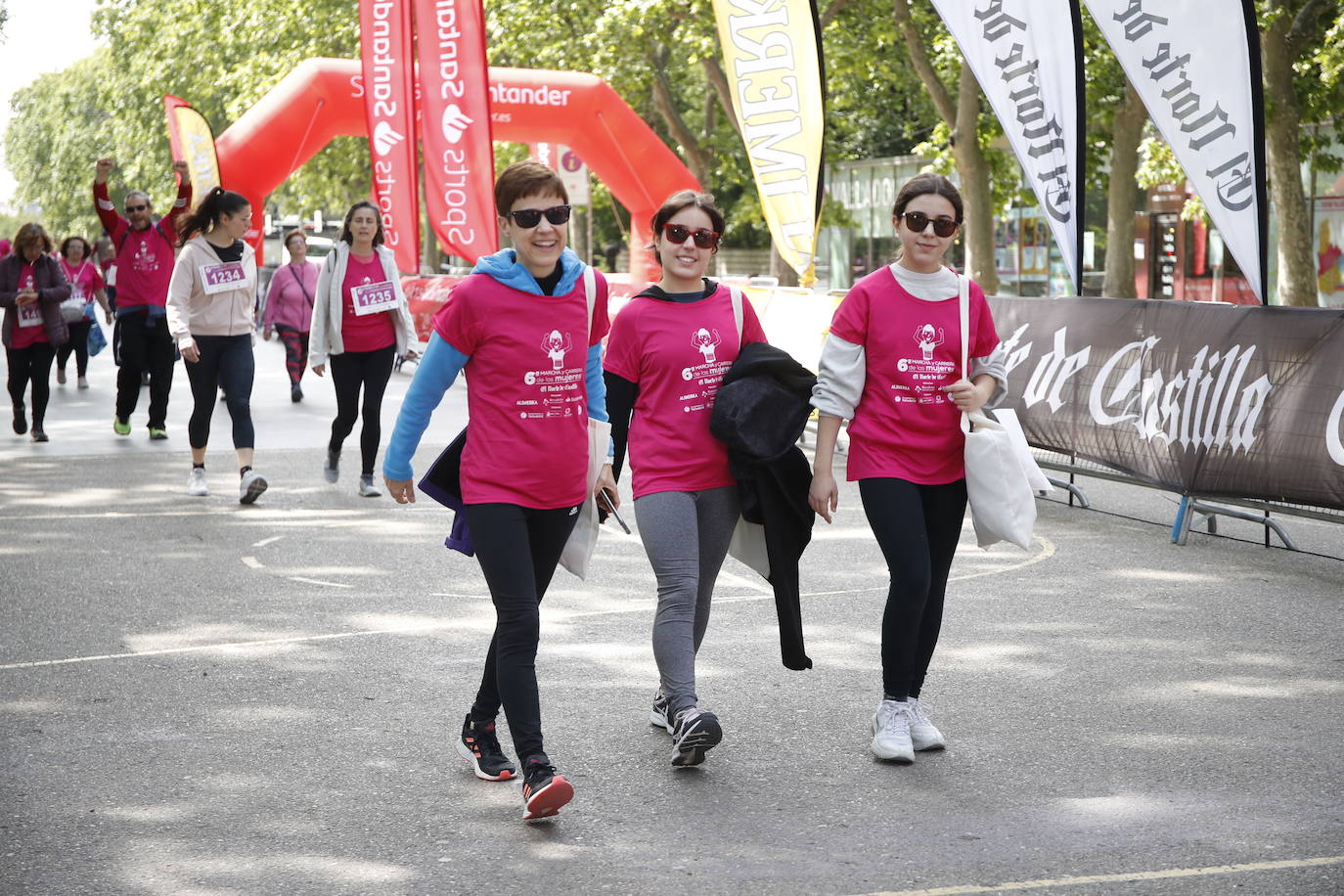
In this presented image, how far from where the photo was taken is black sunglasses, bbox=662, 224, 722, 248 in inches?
191

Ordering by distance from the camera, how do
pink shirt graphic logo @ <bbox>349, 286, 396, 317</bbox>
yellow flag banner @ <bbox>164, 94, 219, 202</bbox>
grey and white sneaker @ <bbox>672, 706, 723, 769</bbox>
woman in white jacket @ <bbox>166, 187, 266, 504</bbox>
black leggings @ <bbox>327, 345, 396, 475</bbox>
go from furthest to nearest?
yellow flag banner @ <bbox>164, 94, 219, 202</bbox> → black leggings @ <bbox>327, 345, 396, 475</bbox> → pink shirt graphic logo @ <bbox>349, 286, 396, 317</bbox> → woman in white jacket @ <bbox>166, 187, 266, 504</bbox> → grey and white sneaker @ <bbox>672, 706, 723, 769</bbox>

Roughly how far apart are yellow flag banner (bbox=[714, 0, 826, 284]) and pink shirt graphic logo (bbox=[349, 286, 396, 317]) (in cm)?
408

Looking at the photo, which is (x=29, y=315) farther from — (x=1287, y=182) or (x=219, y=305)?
(x=1287, y=182)

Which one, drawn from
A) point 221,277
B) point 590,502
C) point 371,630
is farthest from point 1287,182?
point 590,502

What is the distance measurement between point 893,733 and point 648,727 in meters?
0.84

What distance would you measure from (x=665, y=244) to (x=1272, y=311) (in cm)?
469

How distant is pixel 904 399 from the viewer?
16.2 ft

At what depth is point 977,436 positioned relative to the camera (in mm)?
4879

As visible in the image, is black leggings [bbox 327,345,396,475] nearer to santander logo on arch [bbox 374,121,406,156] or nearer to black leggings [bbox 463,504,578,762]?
black leggings [bbox 463,504,578,762]

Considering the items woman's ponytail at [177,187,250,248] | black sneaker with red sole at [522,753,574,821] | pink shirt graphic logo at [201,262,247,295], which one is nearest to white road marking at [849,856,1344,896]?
black sneaker with red sole at [522,753,574,821]

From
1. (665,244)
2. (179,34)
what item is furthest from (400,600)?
(179,34)

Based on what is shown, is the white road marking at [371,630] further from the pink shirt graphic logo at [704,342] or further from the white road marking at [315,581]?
the pink shirt graphic logo at [704,342]

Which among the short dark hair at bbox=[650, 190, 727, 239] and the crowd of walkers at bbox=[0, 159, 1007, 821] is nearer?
the crowd of walkers at bbox=[0, 159, 1007, 821]

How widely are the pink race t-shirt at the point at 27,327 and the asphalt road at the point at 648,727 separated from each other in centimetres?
496
